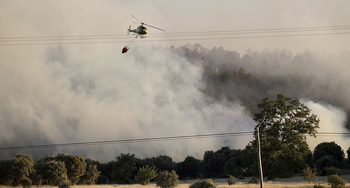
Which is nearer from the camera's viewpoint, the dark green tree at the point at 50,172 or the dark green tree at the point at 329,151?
the dark green tree at the point at 50,172

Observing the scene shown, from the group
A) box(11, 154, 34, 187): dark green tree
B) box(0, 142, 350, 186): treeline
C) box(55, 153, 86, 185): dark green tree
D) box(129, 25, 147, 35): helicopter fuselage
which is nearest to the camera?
box(129, 25, 147, 35): helicopter fuselage

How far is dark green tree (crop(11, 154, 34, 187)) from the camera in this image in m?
74.5

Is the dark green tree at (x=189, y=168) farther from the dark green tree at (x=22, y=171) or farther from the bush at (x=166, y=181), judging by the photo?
the bush at (x=166, y=181)

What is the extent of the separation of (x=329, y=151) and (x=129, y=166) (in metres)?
62.4

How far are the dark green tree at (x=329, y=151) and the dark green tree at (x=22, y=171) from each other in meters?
79.5

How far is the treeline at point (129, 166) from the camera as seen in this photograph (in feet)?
251

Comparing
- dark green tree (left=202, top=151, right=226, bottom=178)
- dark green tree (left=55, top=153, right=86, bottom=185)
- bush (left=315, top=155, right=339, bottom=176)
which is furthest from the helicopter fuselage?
dark green tree (left=202, top=151, right=226, bottom=178)

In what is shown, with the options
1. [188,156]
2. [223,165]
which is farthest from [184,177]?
[223,165]

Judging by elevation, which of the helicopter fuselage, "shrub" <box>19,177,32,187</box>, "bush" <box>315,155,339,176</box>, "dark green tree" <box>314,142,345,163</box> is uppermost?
the helicopter fuselage

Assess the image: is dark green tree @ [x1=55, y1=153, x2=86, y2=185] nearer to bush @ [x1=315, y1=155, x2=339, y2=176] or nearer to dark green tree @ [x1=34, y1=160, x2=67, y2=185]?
dark green tree @ [x1=34, y1=160, x2=67, y2=185]

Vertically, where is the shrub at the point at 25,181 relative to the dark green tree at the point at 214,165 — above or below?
below

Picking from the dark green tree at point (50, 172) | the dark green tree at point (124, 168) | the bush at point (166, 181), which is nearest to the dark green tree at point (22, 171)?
the dark green tree at point (50, 172)

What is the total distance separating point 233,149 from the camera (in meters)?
124

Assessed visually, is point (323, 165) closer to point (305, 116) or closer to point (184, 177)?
point (305, 116)
